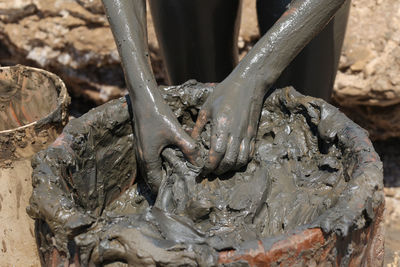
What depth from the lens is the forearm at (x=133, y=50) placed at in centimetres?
141

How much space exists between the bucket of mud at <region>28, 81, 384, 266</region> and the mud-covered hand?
7 cm

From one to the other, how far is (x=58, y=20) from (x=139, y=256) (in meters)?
1.72

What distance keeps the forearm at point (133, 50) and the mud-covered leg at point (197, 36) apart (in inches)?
11.8

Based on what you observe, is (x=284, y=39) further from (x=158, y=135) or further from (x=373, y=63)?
(x=373, y=63)

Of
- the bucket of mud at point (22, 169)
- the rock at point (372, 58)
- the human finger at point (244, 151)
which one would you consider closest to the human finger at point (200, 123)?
the human finger at point (244, 151)

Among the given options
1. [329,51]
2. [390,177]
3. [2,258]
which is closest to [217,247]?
[329,51]

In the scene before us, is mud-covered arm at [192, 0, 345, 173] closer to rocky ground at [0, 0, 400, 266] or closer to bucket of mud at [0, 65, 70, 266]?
bucket of mud at [0, 65, 70, 266]

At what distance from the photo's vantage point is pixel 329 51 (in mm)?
1764

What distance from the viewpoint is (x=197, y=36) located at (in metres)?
1.80

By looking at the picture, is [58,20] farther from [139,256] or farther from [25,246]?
[139,256]

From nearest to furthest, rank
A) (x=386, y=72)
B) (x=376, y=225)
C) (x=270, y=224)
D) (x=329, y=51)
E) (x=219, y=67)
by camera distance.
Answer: (x=376, y=225), (x=270, y=224), (x=329, y=51), (x=219, y=67), (x=386, y=72)

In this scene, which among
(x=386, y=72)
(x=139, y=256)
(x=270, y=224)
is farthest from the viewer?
(x=386, y=72)

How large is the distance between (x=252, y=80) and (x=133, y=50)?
272 millimetres

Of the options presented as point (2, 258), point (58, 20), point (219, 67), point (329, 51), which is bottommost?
point (2, 258)
